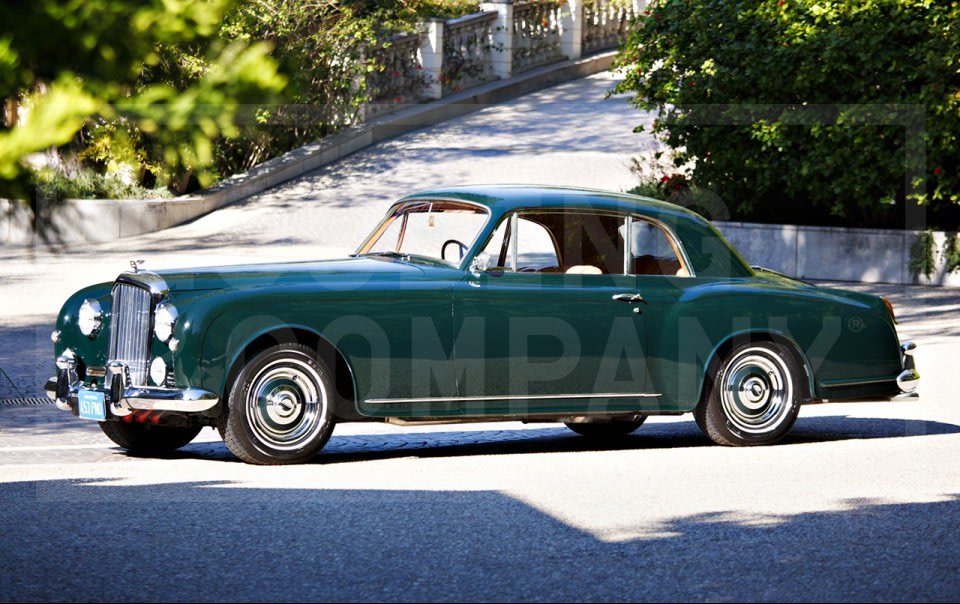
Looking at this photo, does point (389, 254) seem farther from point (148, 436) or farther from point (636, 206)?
point (148, 436)

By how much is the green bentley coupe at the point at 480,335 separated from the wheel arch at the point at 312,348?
11mm

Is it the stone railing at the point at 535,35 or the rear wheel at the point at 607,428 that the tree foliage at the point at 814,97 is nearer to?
the rear wheel at the point at 607,428

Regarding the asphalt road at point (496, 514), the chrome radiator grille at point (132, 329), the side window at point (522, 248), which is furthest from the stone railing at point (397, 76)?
the chrome radiator grille at point (132, 329)

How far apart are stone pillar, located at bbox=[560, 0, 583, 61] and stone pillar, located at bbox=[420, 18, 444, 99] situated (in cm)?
619

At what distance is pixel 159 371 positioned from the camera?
8172 mm

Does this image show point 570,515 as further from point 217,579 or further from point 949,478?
point 949,478

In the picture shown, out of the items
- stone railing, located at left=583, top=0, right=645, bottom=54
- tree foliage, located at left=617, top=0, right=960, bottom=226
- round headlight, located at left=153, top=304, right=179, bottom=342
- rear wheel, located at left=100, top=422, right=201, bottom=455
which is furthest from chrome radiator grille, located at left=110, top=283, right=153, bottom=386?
stone railing, located at left=583, top=0, right=645, bottom=54

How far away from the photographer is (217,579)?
6039 millimetres

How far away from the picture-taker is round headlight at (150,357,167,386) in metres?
8.16

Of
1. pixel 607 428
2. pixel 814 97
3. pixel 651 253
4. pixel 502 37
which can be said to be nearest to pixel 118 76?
pixel 651 253

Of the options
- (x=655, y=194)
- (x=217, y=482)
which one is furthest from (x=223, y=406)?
(x=655, y=194)

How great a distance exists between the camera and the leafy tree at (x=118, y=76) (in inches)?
116

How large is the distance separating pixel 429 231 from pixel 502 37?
22720 millimetres

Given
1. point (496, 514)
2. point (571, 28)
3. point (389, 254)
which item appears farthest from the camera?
point (571, 28)
